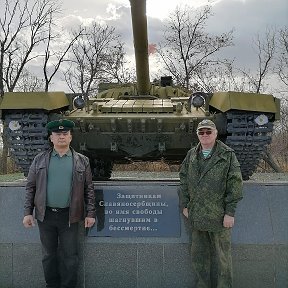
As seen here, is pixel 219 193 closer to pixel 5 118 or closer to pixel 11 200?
pixel 11 200

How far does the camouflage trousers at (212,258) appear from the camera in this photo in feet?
15.4

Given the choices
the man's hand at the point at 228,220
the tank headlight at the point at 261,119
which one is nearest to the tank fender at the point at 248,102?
the tank headlight at the point at 261,119

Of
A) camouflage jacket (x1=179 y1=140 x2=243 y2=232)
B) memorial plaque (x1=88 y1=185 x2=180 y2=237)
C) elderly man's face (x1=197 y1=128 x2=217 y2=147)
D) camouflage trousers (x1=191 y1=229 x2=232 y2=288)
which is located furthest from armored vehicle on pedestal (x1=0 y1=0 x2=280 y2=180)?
camouflage trousers (x1=191 y1=229 x2=232 y2=288)

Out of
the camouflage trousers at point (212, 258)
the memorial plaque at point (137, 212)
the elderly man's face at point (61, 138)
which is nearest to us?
the camouflage trousers at point (212, 258)

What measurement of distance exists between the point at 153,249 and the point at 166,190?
0.62 m

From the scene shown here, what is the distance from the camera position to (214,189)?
15.2 feet

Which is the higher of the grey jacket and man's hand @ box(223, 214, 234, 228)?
the grey jacket

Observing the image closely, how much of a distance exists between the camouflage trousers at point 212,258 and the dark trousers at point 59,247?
3.67 ft

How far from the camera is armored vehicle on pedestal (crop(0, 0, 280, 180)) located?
782cm

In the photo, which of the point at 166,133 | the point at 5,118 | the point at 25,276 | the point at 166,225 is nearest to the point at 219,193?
the point at 166,225

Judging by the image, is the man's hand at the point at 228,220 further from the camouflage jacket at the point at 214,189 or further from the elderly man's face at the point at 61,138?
the elderly man's face at the point at 61,138

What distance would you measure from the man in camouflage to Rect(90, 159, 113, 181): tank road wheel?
5313mm

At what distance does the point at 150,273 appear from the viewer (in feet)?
17.0

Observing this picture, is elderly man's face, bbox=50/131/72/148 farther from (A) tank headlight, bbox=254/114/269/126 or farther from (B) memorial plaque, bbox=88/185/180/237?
(A) tank headlight, bbox=254/114/269/126
